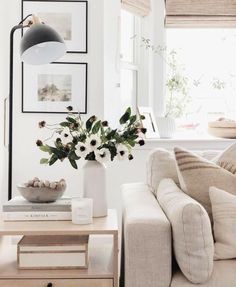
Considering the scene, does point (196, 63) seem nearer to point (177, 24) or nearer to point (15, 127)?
point (177, 24)

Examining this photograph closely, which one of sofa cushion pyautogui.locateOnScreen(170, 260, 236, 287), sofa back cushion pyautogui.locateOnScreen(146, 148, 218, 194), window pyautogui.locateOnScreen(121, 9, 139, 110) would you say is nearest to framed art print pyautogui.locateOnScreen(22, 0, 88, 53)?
window pyautogui.locateOnScreen(121, 9, 139, 110)

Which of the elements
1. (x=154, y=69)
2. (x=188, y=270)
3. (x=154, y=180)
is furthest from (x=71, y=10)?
(x=188, y=270)

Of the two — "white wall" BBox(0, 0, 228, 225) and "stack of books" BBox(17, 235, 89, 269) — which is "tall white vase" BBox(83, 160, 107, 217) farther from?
"white wall" BBox(0, 0, 228, 225)

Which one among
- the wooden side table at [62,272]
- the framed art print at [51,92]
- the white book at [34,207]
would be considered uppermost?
the framed art print at [51,92]

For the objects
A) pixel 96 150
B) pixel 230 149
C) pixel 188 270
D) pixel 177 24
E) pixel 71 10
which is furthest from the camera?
pixel 177 24

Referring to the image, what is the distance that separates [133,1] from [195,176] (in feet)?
5.75

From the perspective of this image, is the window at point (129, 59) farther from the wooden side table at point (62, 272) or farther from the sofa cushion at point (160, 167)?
the wooden side table at point (62, 272)

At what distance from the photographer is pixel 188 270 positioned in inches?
70.5

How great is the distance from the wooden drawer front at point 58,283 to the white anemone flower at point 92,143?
0.56m

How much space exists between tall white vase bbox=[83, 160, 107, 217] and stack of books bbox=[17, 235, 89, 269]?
0.68 feet

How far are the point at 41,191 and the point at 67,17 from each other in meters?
1.63

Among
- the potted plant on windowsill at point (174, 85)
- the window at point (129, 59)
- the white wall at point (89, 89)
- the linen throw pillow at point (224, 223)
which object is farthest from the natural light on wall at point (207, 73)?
the linen throw pillow at point (224, 223)

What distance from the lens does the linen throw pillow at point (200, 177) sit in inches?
84.1

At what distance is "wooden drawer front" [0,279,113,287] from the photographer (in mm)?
1940
